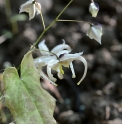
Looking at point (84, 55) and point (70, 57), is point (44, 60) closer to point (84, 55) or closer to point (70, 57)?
point (70, 57)

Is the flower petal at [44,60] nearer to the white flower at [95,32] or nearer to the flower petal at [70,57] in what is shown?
the flower petal at [70,57]

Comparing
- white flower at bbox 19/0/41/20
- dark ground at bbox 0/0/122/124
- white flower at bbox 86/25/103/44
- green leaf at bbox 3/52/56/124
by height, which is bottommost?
dark ground at bbox 0/0/122/124

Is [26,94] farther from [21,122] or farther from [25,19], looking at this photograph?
[25,19]

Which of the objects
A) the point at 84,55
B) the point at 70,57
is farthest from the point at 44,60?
the point at 84,55

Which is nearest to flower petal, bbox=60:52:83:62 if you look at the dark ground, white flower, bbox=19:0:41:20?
white flower, bbox=19:0:41:20

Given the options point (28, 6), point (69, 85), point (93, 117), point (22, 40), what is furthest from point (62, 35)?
Answer: point (28, 6)

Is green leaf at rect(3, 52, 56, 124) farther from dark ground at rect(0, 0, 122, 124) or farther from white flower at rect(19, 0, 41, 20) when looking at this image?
dark ground at rect(0, 0, 122, 124)
